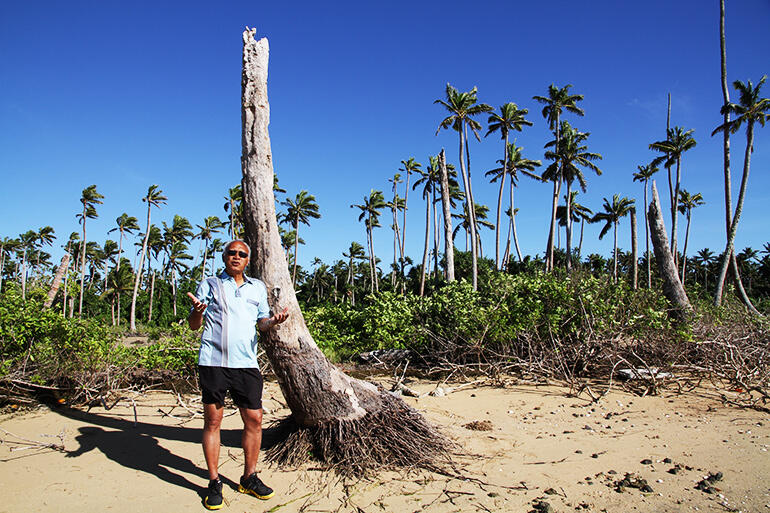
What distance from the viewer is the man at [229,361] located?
3.04 meters

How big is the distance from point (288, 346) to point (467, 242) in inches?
1441

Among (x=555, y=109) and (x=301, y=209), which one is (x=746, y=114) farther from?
(x=301, y=209)

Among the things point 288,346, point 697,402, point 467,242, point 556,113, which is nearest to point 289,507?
point 288,346

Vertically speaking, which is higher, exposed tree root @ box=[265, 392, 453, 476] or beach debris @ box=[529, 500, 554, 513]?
exposed tree root @ box=[265, 392, 453, 476]

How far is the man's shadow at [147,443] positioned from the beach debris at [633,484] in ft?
9.93

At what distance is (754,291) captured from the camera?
4506cm

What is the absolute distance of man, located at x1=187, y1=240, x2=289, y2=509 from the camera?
3.04 metres

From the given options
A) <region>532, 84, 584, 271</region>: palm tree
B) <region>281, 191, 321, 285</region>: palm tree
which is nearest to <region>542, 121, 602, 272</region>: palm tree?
<region>532, 84, 584, 271</region>: palm tree

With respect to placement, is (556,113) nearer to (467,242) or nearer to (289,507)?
(467,242)

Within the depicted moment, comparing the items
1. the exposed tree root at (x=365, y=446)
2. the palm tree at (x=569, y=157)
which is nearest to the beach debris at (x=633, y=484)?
the exposed tree root at (x=365, y=446)

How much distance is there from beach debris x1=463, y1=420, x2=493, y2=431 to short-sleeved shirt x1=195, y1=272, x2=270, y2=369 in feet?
9.66

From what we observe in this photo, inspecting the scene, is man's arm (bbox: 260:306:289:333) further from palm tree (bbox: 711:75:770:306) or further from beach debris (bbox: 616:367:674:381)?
palm tree (bbox: 711:75:770:306)

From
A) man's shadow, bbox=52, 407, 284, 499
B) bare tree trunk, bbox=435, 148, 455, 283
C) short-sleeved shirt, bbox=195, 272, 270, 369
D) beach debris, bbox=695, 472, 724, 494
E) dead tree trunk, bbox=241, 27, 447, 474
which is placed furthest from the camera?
bare tree trunk, bbox=435, 148, 455, 283

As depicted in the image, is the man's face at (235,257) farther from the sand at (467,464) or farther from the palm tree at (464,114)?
the palm tree at (464,114)
